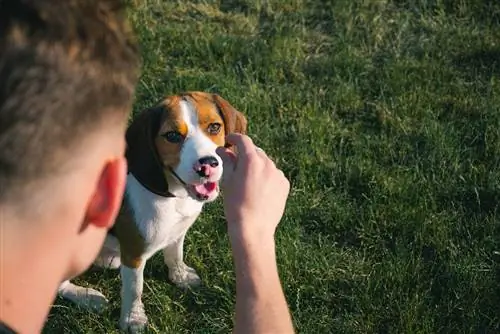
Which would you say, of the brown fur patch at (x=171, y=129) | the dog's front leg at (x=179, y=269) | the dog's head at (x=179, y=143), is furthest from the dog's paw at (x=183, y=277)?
the brown fur patch at (x=171, y=129)

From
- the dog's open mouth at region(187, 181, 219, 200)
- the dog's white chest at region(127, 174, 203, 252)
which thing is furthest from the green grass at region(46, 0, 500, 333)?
the dog's open mouth at region(187, 181, 219, 200)

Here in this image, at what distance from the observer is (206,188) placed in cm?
317

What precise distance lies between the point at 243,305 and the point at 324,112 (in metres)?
2.79

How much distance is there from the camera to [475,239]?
152 inches

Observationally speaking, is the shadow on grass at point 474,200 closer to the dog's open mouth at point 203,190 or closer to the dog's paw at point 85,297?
the dog's open mouth at point 203,190

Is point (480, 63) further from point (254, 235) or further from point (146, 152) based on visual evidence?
point (254, 235)

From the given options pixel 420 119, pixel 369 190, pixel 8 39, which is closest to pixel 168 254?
pixel 369 190

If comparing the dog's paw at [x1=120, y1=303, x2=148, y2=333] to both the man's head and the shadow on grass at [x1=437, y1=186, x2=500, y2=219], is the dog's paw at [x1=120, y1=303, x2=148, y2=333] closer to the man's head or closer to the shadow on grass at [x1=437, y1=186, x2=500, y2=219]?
the shadow on grass at [x1=437, y1=186, x2=500, y2=219]

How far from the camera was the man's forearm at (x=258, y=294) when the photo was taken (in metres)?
1.90

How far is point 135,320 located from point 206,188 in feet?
2.42

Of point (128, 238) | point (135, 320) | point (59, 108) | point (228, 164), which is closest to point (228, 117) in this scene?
point (128, 238)

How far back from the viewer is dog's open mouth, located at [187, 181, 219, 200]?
316cm

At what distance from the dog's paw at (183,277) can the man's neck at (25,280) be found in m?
2.26

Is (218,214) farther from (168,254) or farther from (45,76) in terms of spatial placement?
(45,76)
